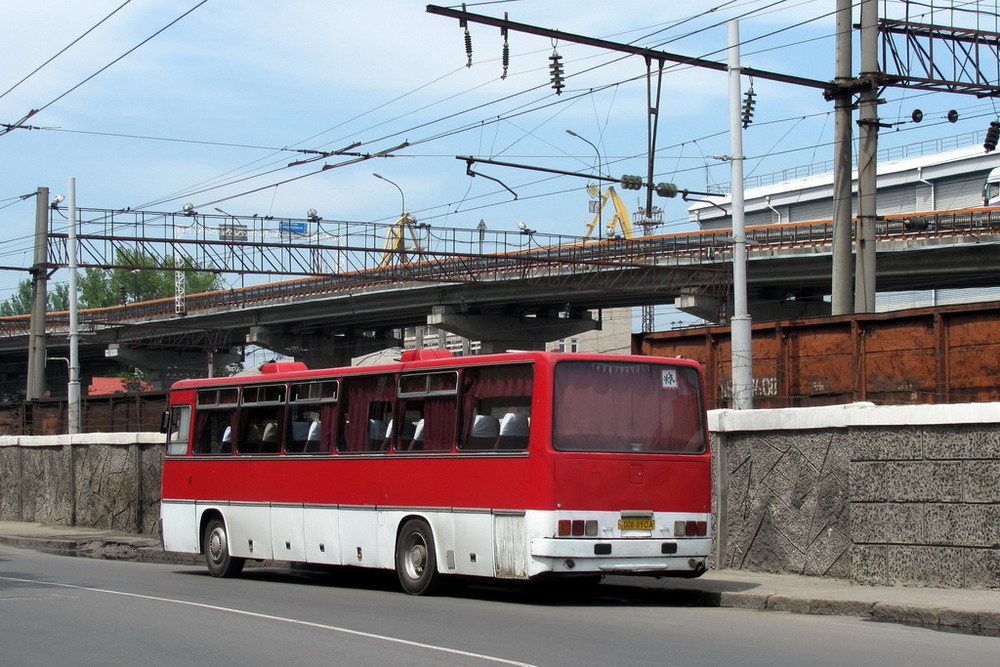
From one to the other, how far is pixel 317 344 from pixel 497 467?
7061cm

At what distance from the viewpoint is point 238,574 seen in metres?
19.2

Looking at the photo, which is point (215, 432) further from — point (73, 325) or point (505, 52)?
point (73, 325)

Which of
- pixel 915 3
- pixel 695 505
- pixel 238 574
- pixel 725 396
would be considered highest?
pixel 915 3

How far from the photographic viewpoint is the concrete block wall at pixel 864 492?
13.4 meters

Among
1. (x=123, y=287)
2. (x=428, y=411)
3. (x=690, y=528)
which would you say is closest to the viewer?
(x=690, y=528)

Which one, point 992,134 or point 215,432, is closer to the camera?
point 215,432

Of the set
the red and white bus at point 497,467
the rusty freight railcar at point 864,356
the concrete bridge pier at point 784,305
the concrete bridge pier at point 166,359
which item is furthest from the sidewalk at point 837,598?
the concrete bridge pier at point 166,359

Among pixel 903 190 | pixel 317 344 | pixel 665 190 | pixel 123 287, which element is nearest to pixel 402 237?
pixel 665 190

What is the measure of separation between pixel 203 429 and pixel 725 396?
8110mm

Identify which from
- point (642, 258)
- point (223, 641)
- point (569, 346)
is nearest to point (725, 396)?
point (223, 641)

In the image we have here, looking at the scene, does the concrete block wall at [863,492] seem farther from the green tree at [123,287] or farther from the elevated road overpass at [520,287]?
the green tree at [123,287]

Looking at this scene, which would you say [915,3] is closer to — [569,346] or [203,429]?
[203,429]

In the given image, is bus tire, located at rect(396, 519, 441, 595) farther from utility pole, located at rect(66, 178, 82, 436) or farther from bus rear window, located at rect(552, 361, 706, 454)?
utility pole, located at rect(66, 178, 82, 436)

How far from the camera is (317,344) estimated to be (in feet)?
275
